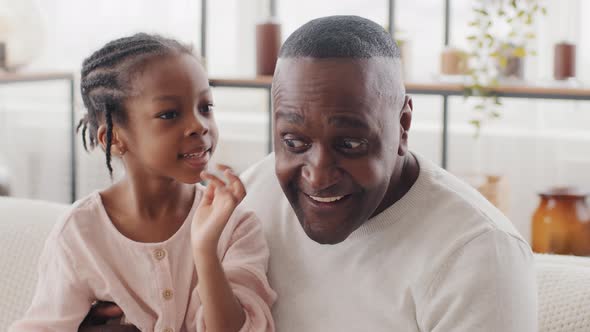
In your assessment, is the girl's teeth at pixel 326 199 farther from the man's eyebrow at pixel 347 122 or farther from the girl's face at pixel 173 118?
the girl's face at pixel 173 118

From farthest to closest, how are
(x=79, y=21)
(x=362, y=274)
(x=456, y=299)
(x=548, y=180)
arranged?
(x=79, y=21), (x=548, y=180), (x=362, y=274), (x=456, y=299)

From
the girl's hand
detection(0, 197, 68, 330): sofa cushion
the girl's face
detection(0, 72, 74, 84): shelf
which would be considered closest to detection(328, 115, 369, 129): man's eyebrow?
the girl's hand

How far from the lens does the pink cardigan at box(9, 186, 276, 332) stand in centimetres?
137

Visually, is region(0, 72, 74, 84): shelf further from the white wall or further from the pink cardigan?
the pink cardigan

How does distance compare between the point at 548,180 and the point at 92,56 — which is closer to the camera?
the point at 92,56

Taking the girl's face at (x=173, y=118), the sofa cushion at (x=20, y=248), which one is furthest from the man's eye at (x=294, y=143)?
the sofa cushion at (x=20, y=248)

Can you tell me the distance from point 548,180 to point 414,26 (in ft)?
2.88

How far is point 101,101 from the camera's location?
145 centimetres

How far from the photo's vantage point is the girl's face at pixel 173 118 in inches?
53.8

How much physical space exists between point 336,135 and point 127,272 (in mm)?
509

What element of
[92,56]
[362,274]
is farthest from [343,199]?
[92,56]

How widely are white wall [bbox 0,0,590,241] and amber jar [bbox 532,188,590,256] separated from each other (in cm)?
101

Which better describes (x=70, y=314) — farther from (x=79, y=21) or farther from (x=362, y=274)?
(x=79, y=21)

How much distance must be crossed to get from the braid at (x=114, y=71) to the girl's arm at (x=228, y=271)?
233mm
